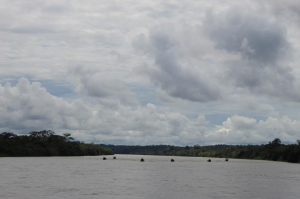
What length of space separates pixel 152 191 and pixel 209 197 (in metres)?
11.2

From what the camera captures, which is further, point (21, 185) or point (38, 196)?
point (21, 185)

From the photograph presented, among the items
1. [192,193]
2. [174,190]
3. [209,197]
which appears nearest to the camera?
[209,197]

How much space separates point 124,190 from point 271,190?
26578 mm

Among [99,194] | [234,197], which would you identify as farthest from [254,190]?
[99,194]

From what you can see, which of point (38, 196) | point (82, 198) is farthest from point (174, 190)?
point (38, 196)

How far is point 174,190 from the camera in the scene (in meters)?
65.4

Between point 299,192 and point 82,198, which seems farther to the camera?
point 299,192

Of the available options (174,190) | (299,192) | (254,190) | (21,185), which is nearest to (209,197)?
(174,190)

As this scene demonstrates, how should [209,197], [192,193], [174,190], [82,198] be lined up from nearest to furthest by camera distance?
1. [82,198]
2. [209,197]
3. [192,193]
4. [174,190]

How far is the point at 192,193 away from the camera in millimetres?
61188

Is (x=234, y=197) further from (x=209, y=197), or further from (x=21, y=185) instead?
(x=21, y=185)

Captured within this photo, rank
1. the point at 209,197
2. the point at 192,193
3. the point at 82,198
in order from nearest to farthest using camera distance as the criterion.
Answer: the point at 82,198 < the point at 209,197 < the point at 192,193

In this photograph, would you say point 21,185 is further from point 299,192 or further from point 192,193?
point 299,192

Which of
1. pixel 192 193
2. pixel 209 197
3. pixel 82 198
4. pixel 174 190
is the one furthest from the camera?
pixel 174 190
